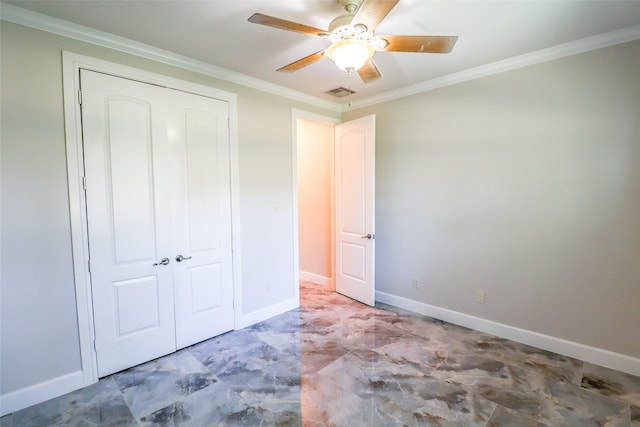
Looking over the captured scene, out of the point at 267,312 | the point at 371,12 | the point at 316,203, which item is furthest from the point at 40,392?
the point at 316,203

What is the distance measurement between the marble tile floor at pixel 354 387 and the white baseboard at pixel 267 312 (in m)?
0.25

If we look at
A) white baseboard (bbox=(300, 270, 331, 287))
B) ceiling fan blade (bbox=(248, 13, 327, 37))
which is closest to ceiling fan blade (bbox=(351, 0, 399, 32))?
ceiling fan blade (bbox=(248, 13, 327, 37))

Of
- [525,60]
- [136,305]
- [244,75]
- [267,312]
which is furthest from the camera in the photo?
[267,312]

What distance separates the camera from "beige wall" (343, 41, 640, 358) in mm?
2391

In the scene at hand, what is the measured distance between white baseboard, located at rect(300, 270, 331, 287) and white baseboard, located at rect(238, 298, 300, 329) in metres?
0.87

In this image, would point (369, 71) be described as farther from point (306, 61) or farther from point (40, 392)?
point (40, 392)

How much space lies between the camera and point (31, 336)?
81.7 inches

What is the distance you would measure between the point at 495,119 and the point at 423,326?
219 centimetres

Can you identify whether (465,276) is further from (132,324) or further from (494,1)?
(132,324)

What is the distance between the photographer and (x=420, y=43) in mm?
1770

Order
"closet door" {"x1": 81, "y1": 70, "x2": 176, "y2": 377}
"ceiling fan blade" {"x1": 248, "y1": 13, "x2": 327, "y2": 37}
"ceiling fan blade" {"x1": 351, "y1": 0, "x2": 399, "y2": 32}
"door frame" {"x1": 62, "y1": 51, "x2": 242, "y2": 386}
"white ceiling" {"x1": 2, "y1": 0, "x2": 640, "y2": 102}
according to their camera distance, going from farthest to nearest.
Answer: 1. "closet door" {"x1": 81, "y1": 70, "x2": 176, "y2": 377}
2. "door frame" {"x1": 62, "y1": 51, "x2": 242, "y2": 386}
3. "white ceiling" {"x1": 2, "y1": 0, "x2": 640, "y2": 102}
4. "ceiling fan blade" {"x1": 248, "y1": 13, "x2": 327, "y2": 37}
5. "ceiling fan blade" {"x1": 351, "y1": 0, "x2": 399, "y2": 32}

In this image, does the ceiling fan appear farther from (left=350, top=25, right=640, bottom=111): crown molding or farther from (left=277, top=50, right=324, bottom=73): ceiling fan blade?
(left=350, top=25, right=640, bottom=111): crown molding

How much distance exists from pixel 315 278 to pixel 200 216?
2.41 meters

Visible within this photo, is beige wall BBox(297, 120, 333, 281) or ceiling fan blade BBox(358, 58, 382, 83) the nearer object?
ceiling fan blade BBox(358, 58, 382, 83)
